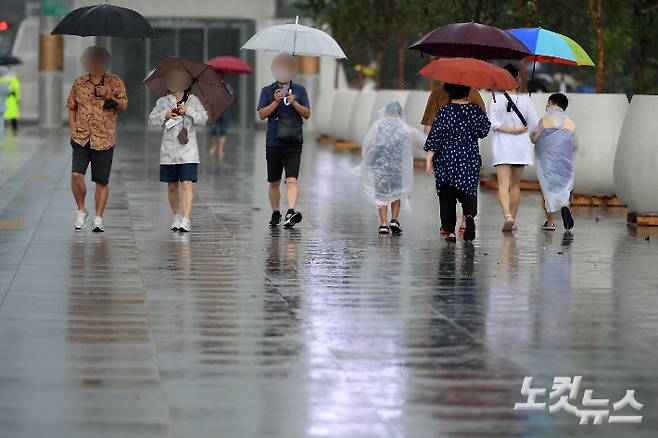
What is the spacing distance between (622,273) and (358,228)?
14.0 feet

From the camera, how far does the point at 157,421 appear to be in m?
7.14

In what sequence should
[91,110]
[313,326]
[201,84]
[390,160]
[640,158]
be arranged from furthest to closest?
[640,158] → [390,160] → [201,84] → [91,110] → [313,326]

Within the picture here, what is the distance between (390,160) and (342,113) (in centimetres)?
2277

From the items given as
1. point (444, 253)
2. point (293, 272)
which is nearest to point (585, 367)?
point (293, 272)

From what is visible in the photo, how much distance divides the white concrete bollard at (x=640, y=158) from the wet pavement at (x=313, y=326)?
1.59 ft

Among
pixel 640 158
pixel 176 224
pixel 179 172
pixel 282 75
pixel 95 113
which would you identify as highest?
pixel 282 75

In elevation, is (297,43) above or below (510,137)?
above

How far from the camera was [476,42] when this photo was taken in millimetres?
16281

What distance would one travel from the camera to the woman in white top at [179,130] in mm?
15992

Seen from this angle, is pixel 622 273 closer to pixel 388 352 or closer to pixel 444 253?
pixel 444 253

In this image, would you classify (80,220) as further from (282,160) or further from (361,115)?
(361,115)

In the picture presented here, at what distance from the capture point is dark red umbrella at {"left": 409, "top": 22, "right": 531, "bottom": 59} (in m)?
16.4

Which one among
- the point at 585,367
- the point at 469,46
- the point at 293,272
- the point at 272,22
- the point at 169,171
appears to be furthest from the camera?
the point at 272,22

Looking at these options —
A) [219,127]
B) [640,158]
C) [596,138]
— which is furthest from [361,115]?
[640,158]
